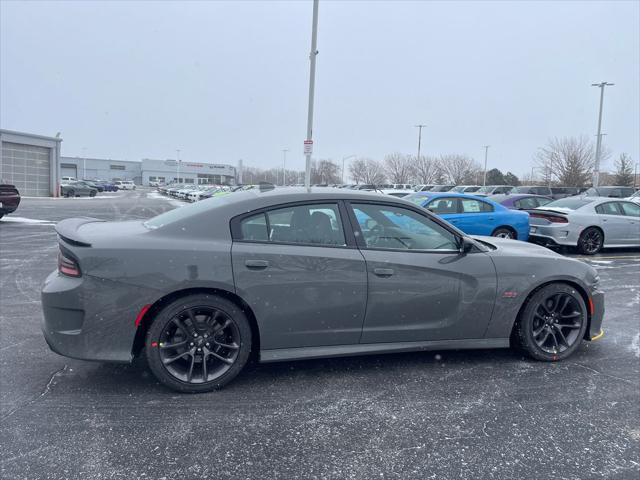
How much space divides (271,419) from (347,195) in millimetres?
1830

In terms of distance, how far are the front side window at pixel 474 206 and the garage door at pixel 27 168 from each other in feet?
108

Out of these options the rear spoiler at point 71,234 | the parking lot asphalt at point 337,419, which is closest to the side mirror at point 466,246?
the parking lot asphalt at point 337,419

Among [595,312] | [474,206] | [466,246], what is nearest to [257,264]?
[466,246]

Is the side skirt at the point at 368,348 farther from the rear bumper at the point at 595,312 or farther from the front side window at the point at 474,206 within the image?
the front side window at the point at 474,206

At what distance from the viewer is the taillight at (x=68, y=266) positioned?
3445 mm

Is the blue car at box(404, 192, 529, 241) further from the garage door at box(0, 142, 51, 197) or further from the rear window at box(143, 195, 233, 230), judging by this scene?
the garage door at box(0, 142, 51, 197)

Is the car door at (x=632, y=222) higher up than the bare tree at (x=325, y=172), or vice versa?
the bare tree at (x=325, y=172)

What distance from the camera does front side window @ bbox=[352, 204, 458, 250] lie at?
3975 mm

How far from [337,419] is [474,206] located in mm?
9154

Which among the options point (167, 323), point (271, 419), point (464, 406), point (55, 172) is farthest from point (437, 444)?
point (55, 172)

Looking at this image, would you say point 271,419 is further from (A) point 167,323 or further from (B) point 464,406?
(B) point 464,406

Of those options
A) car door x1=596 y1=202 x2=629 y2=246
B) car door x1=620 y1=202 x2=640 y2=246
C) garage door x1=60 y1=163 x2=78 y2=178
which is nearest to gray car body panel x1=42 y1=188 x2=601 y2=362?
car door x1=596 y1=202 x2=629 y2=246

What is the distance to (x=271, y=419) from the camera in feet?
10.7

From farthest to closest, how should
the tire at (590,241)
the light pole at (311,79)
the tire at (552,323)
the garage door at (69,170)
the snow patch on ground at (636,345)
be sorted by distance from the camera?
1. the garage door at (69,170)
2. the light pole at (311,79)
3. the tire at (590,241)
4. the snow patch on ground at (636,345)
5. the tire at (552,323)
